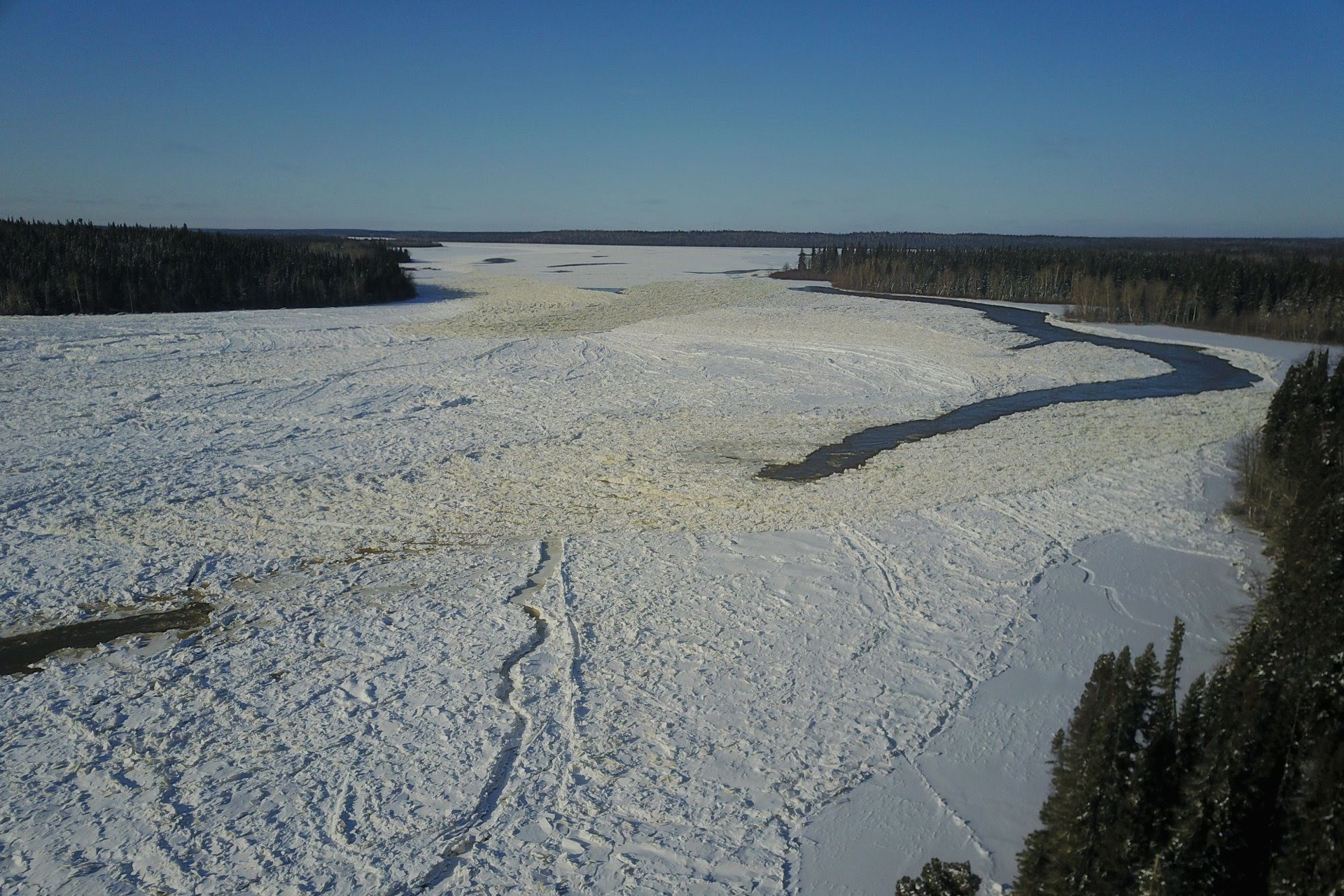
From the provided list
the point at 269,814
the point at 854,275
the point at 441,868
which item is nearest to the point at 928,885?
the point at 441,868

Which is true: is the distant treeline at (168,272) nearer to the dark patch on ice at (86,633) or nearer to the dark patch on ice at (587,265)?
the dark patch on ice at (587,265)

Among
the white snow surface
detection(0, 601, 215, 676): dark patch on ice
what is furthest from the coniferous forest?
detection(0, 601, 215, 676): dark patch on ice

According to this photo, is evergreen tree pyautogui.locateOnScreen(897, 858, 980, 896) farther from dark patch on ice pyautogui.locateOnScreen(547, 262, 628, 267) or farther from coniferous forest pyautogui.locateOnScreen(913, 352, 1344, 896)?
dark patch on ice pyautogui.locateOnScreen(547, 262, 628, 267)

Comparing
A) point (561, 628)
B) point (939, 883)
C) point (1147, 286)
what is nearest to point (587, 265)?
point (1147, 286)

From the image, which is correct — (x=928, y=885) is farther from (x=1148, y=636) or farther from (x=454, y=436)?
(x=454, y=436)

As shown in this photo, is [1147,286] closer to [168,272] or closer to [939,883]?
[939,883]

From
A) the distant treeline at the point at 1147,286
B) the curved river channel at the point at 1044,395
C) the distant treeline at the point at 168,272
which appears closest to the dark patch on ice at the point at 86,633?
the curved river channel at the point at 1044,395
